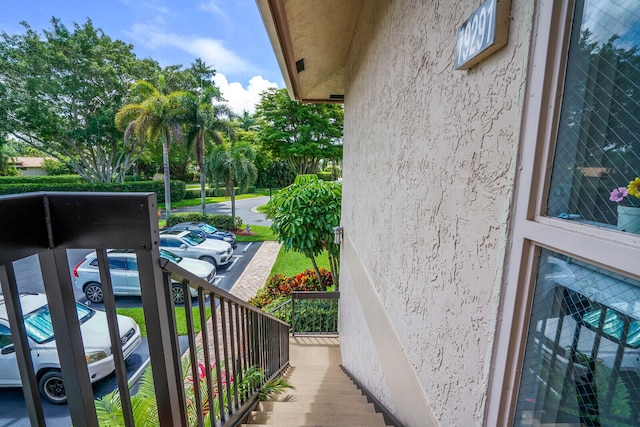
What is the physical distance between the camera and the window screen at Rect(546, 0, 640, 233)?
576mm

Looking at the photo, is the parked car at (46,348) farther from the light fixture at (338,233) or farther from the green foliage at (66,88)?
the green foliage at (66,88)

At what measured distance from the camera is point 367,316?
2943 millimetres

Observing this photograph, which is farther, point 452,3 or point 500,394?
point 452,3

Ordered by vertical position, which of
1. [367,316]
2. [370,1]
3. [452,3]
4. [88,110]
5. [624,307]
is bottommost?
[367,316]

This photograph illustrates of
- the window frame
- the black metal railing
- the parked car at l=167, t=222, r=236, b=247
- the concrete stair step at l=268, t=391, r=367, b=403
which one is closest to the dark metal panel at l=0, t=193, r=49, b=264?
the window frame

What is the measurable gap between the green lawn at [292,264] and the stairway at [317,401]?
4.38 metres

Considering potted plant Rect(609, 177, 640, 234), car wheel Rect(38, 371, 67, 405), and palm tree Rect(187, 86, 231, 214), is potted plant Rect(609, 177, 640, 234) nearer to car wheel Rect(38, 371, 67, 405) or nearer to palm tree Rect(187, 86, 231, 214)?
car wheel Rect(38, 371, 67, 405)

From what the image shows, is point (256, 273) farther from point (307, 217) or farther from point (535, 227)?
point (535, 227)

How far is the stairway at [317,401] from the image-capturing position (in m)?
2.31

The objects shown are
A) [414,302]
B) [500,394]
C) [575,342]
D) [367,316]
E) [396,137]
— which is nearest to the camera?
[575,342]

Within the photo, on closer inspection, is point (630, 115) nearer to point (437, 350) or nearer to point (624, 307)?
point (624, 307)

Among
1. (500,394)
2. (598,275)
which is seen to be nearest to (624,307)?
(598,275)

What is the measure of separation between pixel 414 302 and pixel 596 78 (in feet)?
4.20

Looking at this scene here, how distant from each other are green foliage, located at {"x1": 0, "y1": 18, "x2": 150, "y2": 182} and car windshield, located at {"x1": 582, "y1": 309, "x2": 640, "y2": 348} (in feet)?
52.9
